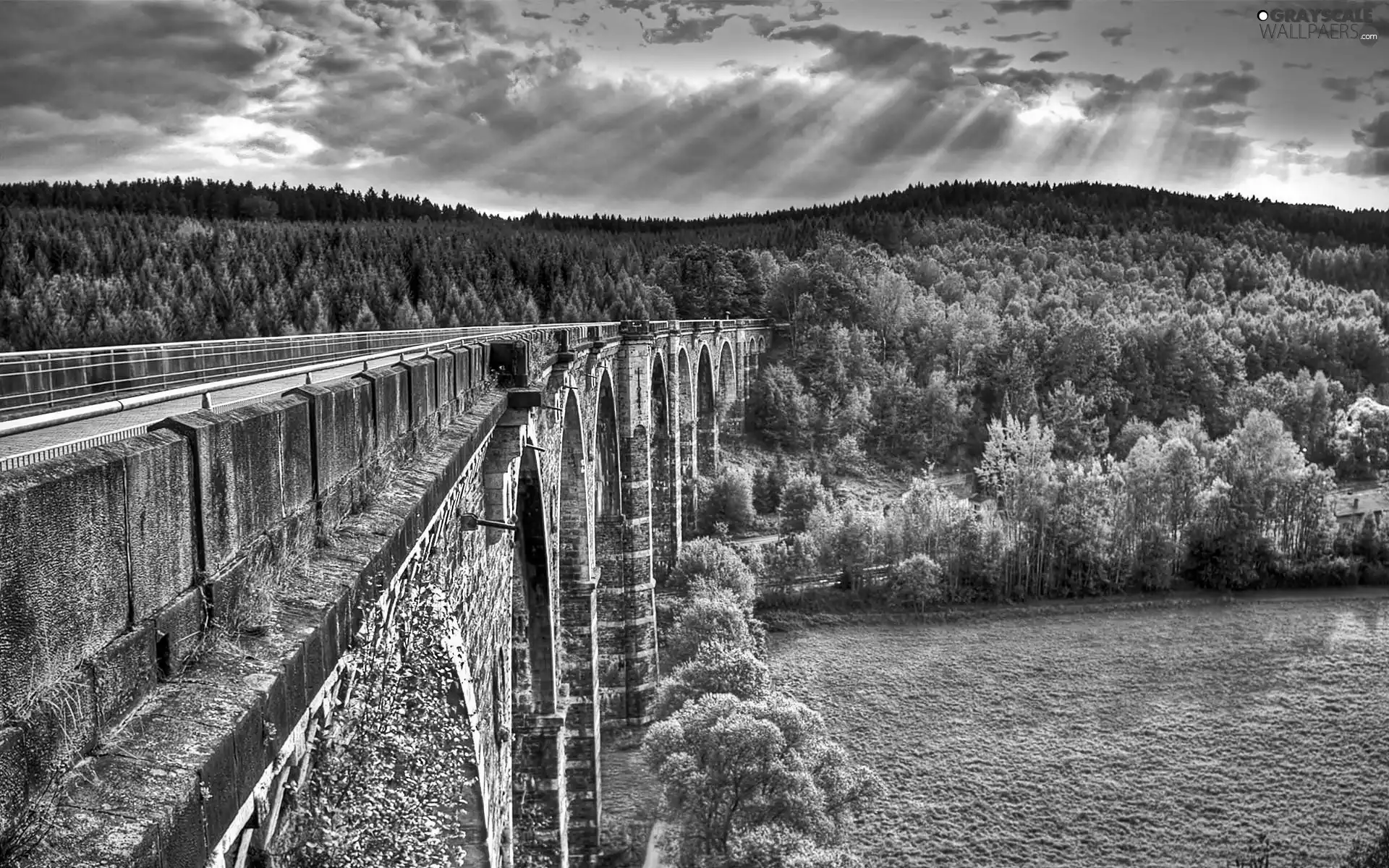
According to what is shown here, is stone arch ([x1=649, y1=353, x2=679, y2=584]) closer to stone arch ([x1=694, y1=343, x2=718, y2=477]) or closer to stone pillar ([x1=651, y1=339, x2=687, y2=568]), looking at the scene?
stone pillar ([x1=651, y1=339, x2=687, y2=568])

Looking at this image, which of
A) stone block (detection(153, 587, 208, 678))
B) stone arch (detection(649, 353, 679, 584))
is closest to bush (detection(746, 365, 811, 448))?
stone arch (detection(649, 353, 679, 584))

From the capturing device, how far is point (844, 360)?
3339 inches

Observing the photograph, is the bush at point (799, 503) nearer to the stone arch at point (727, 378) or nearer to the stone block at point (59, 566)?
the stone arch at point (727, 378)

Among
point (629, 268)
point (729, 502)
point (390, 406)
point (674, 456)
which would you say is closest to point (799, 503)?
point (729, 502)

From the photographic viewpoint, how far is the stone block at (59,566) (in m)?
2.45

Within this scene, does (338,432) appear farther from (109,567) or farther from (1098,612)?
(1098,612)

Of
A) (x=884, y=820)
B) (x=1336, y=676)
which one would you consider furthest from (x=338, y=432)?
(x=1336, y=676)

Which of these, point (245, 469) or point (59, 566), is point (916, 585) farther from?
point (59, 566)

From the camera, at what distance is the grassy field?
29.0m

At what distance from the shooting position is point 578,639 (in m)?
25.0

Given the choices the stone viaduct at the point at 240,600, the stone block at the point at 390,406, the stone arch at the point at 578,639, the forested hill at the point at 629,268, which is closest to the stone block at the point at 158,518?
the stone viaduct at the point at 240,600

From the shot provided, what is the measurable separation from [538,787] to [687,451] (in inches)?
1514

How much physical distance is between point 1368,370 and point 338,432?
371ft

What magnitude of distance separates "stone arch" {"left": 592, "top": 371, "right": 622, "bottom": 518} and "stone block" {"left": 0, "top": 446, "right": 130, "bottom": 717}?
29100mm
